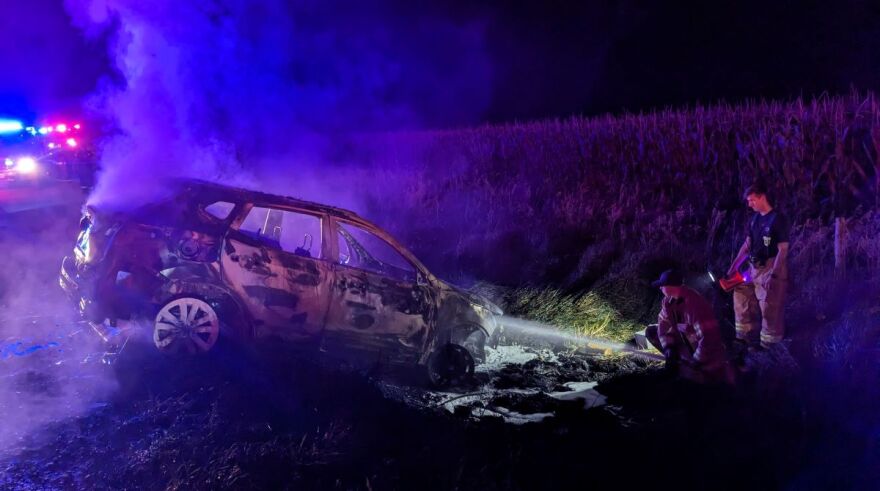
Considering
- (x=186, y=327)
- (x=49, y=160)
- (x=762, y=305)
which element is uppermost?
(x=49, y=160)

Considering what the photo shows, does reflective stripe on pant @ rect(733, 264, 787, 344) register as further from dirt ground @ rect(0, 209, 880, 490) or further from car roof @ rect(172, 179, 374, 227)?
car roof @ rect(172, 179, 374, 227)

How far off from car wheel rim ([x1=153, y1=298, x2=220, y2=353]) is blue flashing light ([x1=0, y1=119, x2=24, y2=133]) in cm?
1480

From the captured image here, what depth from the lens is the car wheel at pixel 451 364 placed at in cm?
582

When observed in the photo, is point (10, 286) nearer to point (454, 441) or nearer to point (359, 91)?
point (454, 441)

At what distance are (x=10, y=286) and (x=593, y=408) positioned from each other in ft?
23.1

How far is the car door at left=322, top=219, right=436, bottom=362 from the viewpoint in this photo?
18.1 ft

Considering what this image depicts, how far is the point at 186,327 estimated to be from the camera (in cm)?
520

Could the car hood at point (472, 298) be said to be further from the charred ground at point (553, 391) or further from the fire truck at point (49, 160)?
the fire truck at point (49, 160)

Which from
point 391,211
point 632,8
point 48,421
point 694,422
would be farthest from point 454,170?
point 632,8

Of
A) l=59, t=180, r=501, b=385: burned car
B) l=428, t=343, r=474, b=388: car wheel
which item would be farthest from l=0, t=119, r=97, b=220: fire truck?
l=428, t=343, r=474, b=388: car wheel

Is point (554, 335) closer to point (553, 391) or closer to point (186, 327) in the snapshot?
point (553, 391)

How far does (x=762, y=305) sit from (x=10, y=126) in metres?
18.9

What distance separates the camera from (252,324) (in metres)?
5.32

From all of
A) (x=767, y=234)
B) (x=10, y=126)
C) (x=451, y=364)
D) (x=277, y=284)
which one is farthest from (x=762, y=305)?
(x=10, y=126)
